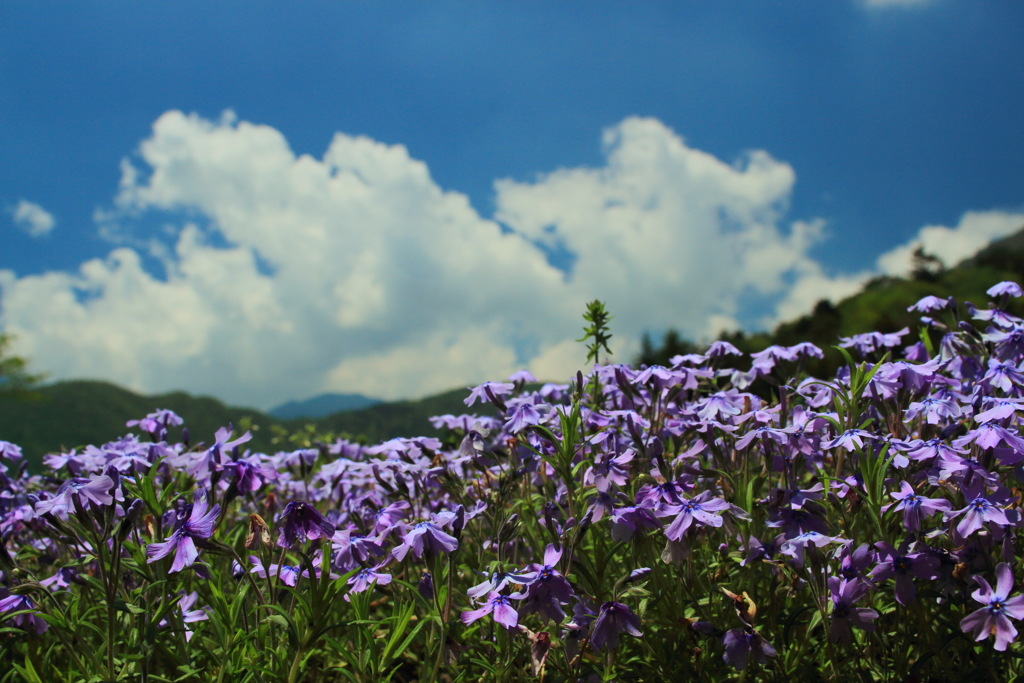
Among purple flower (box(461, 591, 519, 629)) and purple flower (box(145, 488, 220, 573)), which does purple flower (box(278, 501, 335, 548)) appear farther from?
purple flower (box(461, 591, 519, 629))

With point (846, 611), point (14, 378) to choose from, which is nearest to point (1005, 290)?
point (846, 611)

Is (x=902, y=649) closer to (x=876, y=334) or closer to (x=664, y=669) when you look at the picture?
(x=664, y=669)

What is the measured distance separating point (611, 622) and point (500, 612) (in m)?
0.45

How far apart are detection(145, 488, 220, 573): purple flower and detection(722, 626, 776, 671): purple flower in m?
2.07

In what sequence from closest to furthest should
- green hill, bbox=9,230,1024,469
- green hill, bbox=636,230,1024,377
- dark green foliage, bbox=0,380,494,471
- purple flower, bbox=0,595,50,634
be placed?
purple flower, bbox=0,595,50,634 → green hill, bbox=636,230,1024,377 → green hill, bbox=9,230,1024,469 → dark green foliage, bbox=0,380,494,471

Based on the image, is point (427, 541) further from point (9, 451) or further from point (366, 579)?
point (9, 451)

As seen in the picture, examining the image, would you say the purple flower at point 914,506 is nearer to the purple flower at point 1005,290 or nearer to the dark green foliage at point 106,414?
the purple flower at point 1005,290

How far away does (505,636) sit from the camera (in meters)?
2.42


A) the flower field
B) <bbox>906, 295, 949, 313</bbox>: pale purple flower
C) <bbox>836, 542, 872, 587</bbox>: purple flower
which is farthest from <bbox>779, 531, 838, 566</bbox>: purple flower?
<bbox>906, 295, 949, 313</bbox>: pale purple flower

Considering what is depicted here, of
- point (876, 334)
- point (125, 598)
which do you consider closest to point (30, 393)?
point (125, 598)

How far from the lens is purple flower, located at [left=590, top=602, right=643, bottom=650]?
2279mm

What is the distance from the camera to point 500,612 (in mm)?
2158

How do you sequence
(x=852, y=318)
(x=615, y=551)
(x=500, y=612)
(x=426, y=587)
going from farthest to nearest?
(x=852, y=318) < (x=426, y=587) < (x=615, y=551) < (x=500, y=612)

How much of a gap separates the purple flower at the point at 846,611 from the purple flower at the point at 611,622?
755 mm
